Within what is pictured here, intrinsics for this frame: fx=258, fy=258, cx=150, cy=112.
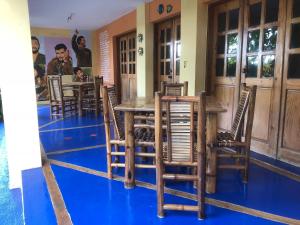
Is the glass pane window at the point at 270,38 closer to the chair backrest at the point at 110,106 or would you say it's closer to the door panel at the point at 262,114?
the door panel at the point at 262,114

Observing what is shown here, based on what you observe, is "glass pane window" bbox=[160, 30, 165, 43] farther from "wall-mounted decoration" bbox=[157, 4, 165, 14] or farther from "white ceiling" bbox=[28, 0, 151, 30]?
"white ceiling" bbox=[28, 0, 151, 30]

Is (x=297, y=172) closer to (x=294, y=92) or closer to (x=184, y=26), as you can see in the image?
(x=294, y=92)

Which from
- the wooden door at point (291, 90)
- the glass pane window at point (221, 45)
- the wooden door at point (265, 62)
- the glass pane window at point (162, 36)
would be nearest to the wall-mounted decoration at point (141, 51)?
the glass pane window at point (162, 36)

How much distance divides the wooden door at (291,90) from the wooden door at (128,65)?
168 inches

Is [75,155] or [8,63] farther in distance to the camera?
[75,155]

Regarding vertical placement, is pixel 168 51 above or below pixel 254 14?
below

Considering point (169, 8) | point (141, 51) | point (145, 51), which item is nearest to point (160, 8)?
point (169, 8)

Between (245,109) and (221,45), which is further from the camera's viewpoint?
(221,45)

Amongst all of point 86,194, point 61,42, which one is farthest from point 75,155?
point 61,42

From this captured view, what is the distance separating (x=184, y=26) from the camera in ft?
14.0

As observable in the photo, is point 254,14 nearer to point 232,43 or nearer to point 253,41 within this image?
point 253,41

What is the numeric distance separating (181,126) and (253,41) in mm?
2140

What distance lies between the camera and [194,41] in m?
4.05

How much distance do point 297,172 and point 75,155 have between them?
8.81ft
